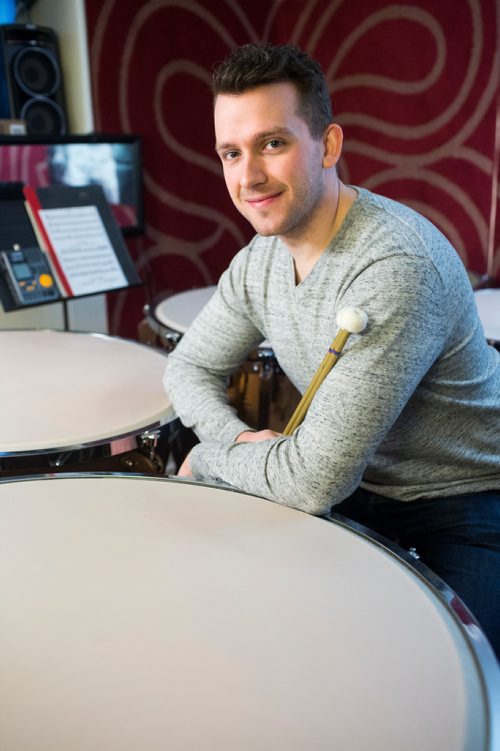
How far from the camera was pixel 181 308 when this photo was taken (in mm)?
2020

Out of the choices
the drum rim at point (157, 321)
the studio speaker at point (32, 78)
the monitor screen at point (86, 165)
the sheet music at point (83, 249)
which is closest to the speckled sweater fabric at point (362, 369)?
the drum rim at point (157, 321)

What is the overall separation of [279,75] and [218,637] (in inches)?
30.6

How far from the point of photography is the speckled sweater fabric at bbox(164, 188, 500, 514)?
0.98 metres

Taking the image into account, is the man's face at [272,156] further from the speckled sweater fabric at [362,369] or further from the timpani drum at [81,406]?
the timpani drum at [81,406]

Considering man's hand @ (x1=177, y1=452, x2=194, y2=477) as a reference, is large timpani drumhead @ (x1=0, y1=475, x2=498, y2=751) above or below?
above

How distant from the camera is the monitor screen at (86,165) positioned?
8.94 feet

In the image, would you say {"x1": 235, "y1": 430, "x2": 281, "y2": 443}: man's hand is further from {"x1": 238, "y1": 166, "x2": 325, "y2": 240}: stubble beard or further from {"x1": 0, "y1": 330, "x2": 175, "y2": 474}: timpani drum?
{"x1": 238, "y1": 166, "x2": 325, "y2": 240}: stubble beard

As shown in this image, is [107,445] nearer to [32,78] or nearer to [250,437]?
[250,437]

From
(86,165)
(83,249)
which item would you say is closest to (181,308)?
(83,249)

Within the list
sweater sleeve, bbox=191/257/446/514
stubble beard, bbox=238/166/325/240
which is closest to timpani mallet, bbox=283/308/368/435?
sweater sleeve, bbox=191/257/446/514

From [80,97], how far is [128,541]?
100 inches

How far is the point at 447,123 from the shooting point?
107 inches

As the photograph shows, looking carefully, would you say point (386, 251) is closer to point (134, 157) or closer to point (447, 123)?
point (447, 123)

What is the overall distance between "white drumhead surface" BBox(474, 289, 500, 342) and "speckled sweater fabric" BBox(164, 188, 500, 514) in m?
0.51
